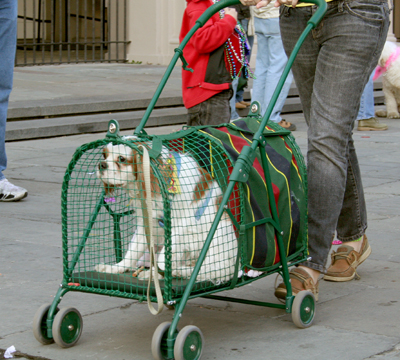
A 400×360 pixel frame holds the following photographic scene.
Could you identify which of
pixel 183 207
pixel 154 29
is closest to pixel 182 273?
pixel 183 207

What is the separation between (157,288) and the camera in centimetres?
264

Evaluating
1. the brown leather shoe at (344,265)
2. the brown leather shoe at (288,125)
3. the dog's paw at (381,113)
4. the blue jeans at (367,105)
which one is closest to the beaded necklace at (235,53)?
the brown leather shoe at (344,265)

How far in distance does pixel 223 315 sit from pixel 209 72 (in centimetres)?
276

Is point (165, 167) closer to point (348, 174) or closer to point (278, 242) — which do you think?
point (278, 242)

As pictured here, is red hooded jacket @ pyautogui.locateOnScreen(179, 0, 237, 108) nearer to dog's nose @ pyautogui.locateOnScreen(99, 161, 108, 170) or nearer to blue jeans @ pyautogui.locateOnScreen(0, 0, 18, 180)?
blue jeans @ pyautogui.locateOnScreen(0, 0, 18, 180)

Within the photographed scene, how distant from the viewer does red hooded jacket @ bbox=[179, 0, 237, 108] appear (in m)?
5.55

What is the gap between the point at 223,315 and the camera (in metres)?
3.27

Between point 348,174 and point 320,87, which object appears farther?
point 348,174

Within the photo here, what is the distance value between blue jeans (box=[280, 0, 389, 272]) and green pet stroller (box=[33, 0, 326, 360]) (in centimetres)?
30

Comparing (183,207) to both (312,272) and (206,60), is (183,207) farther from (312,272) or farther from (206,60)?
(206,60)

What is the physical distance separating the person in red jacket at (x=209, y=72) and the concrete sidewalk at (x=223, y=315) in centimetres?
149

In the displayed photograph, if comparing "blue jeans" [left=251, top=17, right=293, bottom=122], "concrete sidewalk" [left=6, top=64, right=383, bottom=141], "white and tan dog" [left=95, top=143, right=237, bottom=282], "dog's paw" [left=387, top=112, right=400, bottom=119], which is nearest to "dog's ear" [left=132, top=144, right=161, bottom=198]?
"white and tan dog" [left=95, top=143, right=237, bottom=282]

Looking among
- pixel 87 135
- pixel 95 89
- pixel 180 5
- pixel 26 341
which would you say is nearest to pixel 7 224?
pixel 26 341

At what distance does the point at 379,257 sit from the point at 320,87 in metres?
1.27
